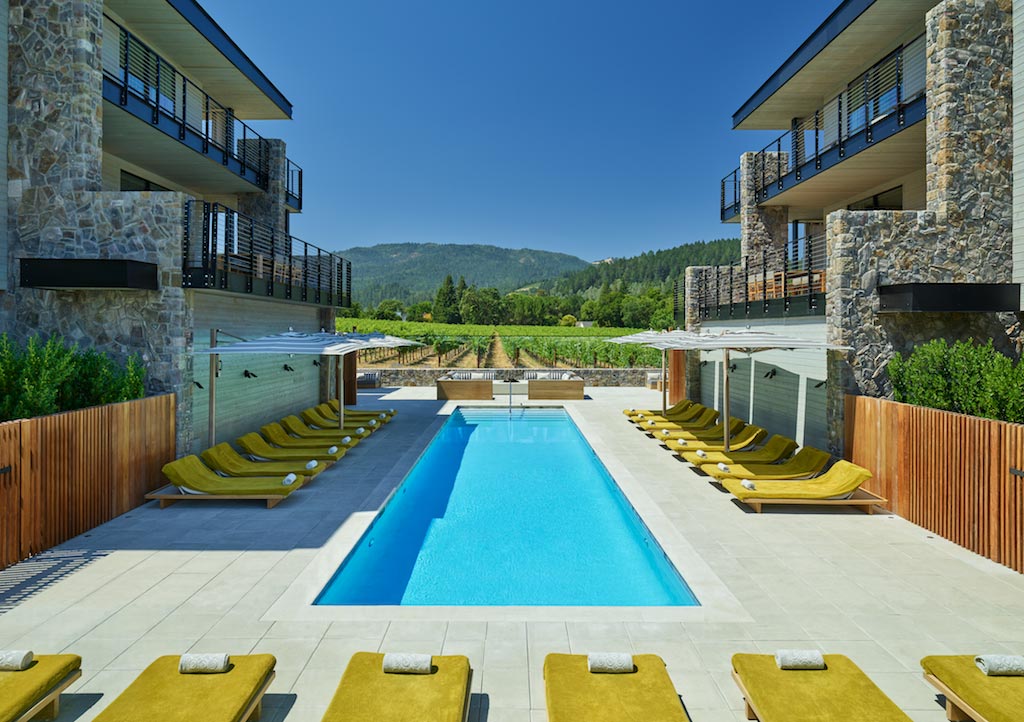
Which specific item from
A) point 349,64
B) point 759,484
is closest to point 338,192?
point 349,64

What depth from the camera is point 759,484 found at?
30.0ft

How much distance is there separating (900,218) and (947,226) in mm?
772

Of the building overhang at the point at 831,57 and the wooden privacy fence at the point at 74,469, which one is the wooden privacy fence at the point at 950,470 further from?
the wooden privacy fence at the point at 74,469

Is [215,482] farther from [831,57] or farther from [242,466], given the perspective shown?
[831,57]

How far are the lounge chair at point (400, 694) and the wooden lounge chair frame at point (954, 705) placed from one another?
9.47 feet

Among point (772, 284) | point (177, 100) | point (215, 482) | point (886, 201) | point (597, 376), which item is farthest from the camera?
point (597, 376)

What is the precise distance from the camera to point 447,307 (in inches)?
4018

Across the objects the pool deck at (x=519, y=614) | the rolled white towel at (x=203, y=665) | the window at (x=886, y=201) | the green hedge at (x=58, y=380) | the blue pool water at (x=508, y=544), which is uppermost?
the window at (x=886, y=201)

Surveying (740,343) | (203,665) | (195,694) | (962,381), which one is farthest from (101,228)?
(962,381)

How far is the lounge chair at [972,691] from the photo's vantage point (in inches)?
139

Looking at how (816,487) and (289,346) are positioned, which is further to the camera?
(289,346)

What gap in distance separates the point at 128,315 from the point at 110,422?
7.78 ft

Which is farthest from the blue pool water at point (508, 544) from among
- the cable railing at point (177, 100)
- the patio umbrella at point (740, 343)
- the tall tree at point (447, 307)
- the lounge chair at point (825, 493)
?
the tall tree at point (447, 307)

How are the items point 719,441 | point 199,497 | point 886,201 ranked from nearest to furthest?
point 199,497, point 719,441, point 886,201
